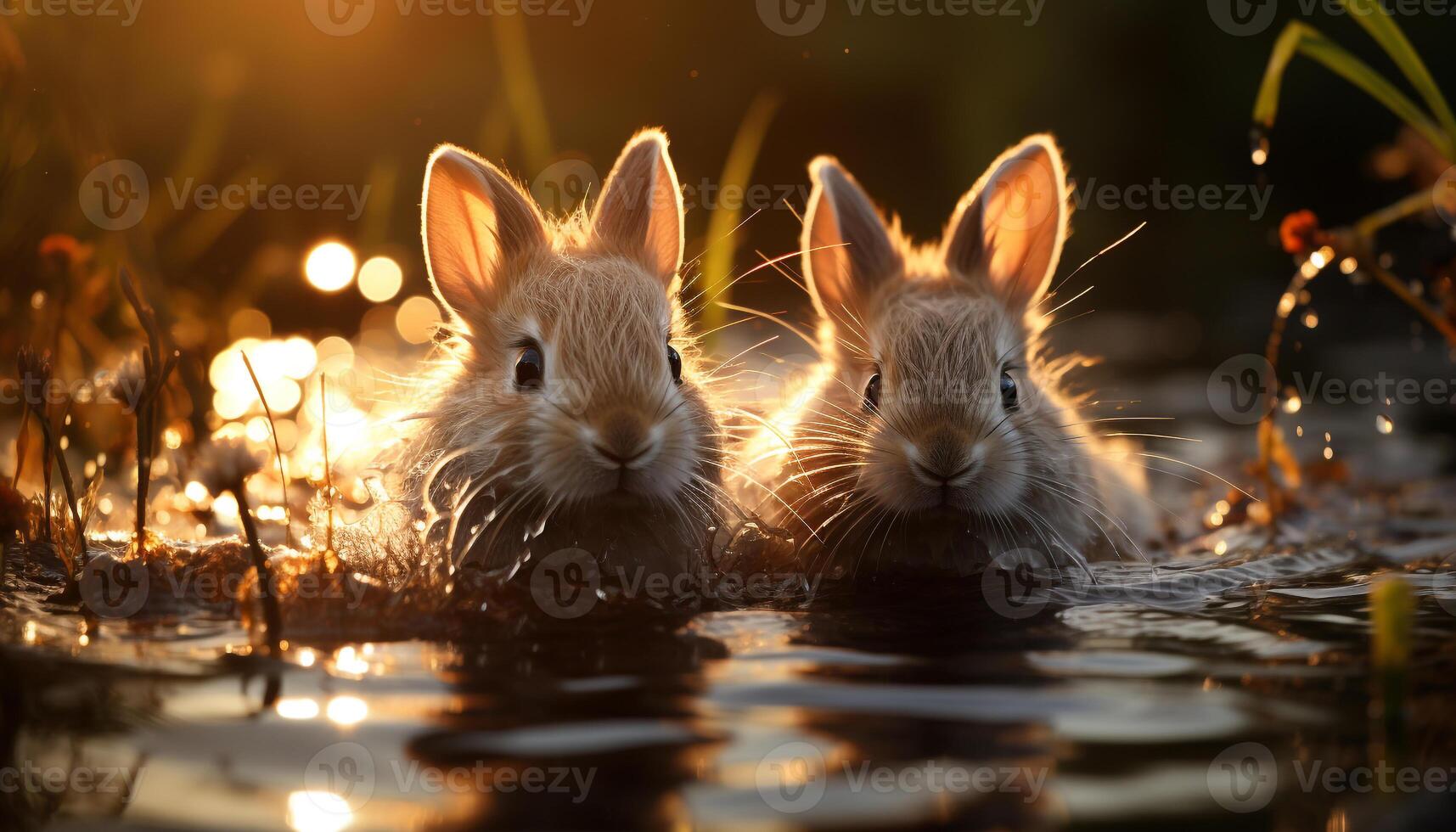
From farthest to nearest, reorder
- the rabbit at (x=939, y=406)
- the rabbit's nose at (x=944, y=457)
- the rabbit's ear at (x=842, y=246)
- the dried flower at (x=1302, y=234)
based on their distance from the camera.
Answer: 1. the rabbit's ear at (x=842, y=246)
2. the dried flower at (x=1302, y=234)
3. the rabbit at (x=939, y=406)
4. the rabbit's nose at (x=944, y=457)

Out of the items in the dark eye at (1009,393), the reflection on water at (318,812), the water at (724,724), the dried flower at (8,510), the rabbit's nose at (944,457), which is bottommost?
the reflection on water at (318,812)

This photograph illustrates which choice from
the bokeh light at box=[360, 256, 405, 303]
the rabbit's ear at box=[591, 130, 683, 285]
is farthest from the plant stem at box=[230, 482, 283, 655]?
the bokeh light at box=[360, 256, 405, 303]

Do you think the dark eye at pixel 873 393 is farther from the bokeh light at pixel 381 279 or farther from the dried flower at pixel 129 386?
the bokeh light at pixel 381 279

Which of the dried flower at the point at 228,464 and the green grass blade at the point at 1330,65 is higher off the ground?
the green grass blade at the point at 1330,65

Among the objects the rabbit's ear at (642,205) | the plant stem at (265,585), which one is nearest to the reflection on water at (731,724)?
the plant stem at (265,585)

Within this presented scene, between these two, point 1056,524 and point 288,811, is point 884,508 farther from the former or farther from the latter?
point 288,811

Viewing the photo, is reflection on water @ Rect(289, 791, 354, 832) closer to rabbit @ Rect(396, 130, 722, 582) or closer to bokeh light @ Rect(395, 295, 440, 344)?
rabbit @ Rect(396, 130, 722, 582)

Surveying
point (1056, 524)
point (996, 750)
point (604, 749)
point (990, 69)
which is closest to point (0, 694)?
point (604, 749)
